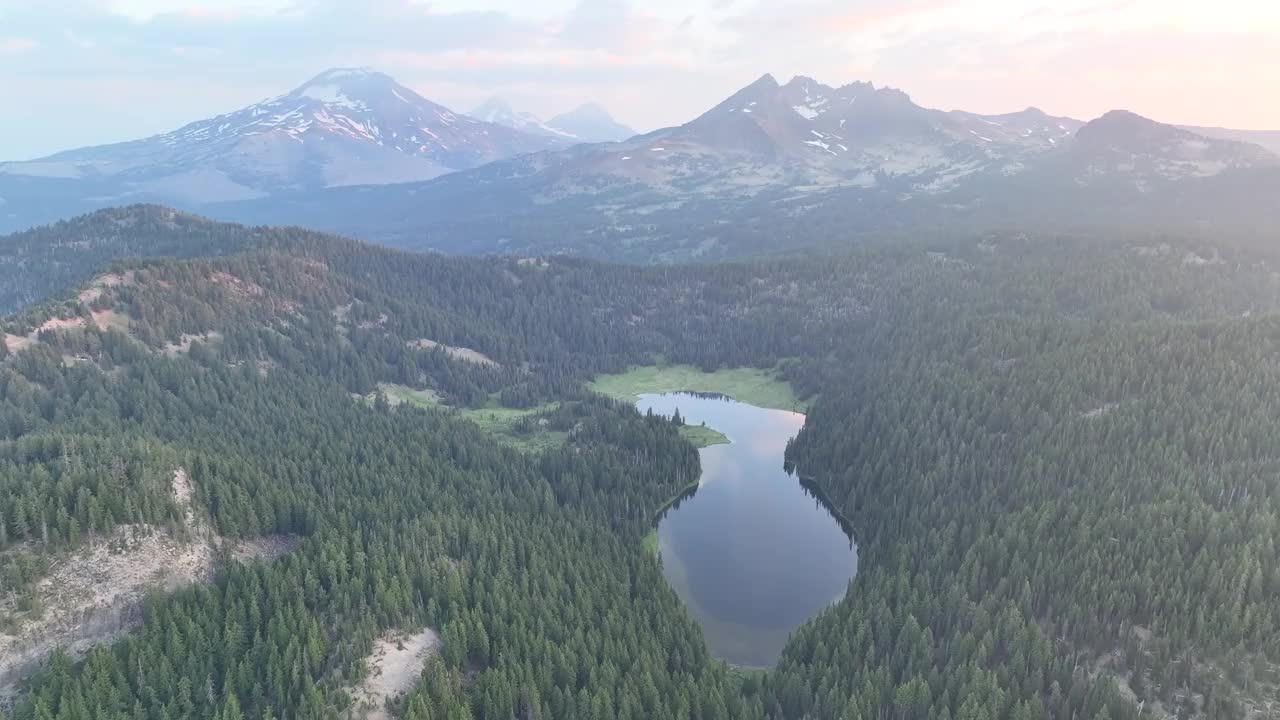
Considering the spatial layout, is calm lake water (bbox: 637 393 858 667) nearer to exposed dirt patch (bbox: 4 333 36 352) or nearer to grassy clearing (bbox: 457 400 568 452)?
grassy clearing (bbox: 457 400 568 452)

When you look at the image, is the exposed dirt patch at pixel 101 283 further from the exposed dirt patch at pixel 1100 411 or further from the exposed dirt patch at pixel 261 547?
the exposed dirt patch at pixel 1100 411

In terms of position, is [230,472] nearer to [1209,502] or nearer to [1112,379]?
[1209,502]

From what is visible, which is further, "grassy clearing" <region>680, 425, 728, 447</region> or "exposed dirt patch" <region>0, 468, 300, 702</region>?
"grassy clearing" <region>680, 425, 728, 447</region>

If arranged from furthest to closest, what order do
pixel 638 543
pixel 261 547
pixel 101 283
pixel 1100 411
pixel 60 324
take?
pixel 101 283, pixel 60 324, pixel 1100 411, pixel 638 543, pixel 261 547

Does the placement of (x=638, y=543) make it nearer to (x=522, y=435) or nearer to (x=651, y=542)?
(x=651, y=542)

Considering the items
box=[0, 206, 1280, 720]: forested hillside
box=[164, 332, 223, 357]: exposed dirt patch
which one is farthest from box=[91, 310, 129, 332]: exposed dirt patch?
box=[164, 332, 223, 357]: exposed dirt patch

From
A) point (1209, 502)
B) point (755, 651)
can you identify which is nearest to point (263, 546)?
point (755, 651)

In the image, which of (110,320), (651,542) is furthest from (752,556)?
(110,320)
